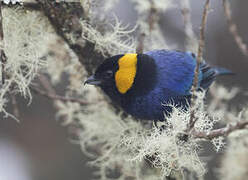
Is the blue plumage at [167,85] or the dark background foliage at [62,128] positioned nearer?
the blue plumage at [167,85]

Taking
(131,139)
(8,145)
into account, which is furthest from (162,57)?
(8,145)

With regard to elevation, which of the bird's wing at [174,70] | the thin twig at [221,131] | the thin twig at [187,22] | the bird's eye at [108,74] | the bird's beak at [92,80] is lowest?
the thin twig at [221,131]

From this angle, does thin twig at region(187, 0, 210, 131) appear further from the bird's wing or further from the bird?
the bird's wing

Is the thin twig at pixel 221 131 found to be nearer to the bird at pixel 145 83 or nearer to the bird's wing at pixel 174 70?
the bird at pixel 145 83

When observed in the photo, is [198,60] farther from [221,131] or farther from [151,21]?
[151,21]

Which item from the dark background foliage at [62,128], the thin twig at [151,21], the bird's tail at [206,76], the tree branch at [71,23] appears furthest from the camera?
the dark background foliage at [62,128]

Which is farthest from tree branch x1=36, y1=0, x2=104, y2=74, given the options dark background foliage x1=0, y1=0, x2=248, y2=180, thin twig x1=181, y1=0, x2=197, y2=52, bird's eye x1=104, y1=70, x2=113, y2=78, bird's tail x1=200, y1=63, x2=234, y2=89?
dark background foliage x1=0, y1=0, x2=248, y2=180

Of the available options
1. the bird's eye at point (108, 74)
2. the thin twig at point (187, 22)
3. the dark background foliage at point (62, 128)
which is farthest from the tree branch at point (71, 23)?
the dark background foliage at point (62, 128)
